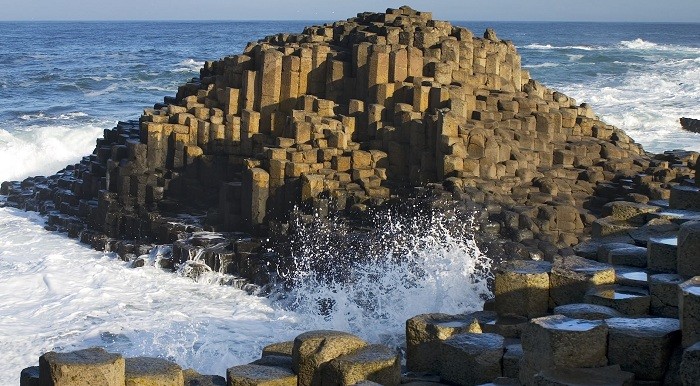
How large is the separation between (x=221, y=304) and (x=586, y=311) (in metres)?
7.09

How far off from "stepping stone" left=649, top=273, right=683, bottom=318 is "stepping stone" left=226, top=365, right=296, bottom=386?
3.01 metres

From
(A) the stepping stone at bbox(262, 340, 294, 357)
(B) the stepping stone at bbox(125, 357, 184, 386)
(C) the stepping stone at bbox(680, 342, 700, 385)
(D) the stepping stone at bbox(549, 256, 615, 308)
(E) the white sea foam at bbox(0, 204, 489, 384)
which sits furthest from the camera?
(E) the white sea foam at bbox(0, 204, 489, 384)

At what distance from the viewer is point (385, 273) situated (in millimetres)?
13961

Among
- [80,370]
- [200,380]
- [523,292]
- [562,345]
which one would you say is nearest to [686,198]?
[523,292]

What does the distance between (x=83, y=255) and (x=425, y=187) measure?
5759 mm

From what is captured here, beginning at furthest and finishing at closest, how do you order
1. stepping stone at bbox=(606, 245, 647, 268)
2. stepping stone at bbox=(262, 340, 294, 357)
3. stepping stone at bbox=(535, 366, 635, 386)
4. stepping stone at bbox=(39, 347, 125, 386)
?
1. stepping stone at bbox=(606, 245, 647, 268)
2. stepping stone at bbox=(262, 340, 294, 357)
3. stepping stone at bbox=(39, 347, 125, 386)
4. stepping stone at bbox=(535, 366, 635, 386)

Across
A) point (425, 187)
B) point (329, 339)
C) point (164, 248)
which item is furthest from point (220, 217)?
point (329, 339)

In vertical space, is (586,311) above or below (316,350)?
above

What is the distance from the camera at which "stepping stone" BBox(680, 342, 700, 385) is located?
21.3ft

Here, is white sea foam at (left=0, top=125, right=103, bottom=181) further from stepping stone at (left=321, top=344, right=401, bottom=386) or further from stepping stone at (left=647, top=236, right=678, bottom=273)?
stepping stone at (left=647, top=236, right=678, bottom=273)

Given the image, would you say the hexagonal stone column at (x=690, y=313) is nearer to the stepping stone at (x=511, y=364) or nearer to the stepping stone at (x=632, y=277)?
the stepping stone at (x=511, y=364)

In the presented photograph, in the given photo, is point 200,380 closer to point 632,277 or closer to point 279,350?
point 279,350

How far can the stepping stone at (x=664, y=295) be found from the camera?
27.7 ft

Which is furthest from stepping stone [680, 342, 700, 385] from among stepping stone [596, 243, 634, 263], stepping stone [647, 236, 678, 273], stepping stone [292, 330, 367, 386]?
Answer: stepping stone [596, 243, 634, 263]
